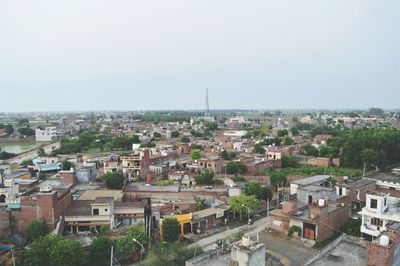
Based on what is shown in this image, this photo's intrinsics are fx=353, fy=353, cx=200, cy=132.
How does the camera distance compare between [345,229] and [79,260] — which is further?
[345,229]

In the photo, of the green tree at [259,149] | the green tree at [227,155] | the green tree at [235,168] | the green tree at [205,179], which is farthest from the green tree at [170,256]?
the green tree at [259,149]

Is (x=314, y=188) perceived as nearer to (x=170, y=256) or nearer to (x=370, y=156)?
(x=170, y=256)

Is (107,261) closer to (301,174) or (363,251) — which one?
(363,251)

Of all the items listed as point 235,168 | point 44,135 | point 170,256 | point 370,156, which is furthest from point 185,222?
point 44,135

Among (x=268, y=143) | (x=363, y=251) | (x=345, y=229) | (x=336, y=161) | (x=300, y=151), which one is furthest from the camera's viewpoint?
(x=268, y=143)

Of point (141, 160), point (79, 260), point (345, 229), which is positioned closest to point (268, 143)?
point (141, 160)

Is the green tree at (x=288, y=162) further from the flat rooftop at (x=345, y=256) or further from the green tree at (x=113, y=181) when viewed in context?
the flat rooftop at (x=345, y=256)

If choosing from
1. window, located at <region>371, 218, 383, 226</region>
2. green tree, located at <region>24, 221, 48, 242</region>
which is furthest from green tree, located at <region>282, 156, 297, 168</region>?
green tree, located at <region>24, 221, 48, 242</region>

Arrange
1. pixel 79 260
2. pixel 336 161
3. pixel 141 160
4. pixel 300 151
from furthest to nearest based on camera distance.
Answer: pixel 300 151 → pixel 336 161 → pixel 141 160 → pixel 79 260
